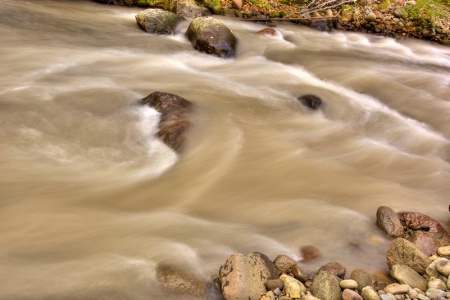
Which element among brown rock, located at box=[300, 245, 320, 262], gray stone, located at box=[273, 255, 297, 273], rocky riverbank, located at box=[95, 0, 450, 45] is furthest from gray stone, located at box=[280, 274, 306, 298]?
rocky riverbank, located at box=[95, 0, 450, 45]

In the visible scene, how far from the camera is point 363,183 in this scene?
467 cm

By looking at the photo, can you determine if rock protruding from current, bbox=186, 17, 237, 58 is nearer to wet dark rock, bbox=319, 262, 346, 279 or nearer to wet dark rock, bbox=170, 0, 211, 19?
wet dark rock, bbox=170, 0, 211, 19

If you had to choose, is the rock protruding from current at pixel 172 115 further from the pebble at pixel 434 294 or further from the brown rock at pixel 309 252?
the pebble at pixel 434 294

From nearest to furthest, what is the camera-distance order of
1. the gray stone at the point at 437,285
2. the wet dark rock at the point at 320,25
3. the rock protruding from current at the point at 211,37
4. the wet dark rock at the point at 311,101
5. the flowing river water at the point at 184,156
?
1. the gray stone at the point at 437,285
2. the flowing river water at the point at 184,156
3. the wet dark rock at the point at 311,101
4. the rock protruding from current at the point at 211,37
5. the wet dark rock at the point at 320,25

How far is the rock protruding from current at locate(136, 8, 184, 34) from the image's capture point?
27.6 ft

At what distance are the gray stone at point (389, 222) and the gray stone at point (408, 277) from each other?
1.94ft

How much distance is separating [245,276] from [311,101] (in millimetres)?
4214

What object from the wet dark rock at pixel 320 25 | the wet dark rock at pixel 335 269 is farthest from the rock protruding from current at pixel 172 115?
the wet dark rock at pixel 320 25

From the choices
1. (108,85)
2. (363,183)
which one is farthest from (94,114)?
(363,183)

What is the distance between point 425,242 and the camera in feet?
11.6

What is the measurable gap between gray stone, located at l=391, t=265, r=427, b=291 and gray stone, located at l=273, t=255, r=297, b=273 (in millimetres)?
762

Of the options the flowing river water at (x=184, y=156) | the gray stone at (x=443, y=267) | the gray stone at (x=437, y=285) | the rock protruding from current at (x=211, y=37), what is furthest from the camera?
the rock protruding from current at (x=211, y=37)

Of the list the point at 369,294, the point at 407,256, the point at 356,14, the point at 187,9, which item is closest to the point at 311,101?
the point at 407,256

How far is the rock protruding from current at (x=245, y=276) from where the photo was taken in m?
2.81
